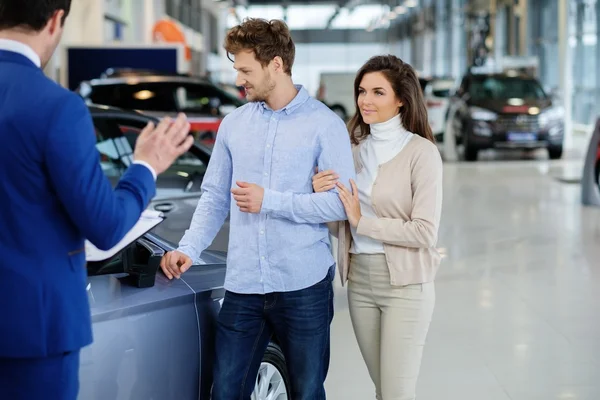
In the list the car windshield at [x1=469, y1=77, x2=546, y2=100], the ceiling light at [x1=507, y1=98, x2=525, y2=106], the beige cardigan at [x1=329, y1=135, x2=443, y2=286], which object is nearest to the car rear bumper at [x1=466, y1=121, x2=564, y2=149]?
the ceiling light at [x1=507, y1=98, x2=525, y2=106]

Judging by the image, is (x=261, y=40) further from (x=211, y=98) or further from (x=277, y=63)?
(x=211, y=98)

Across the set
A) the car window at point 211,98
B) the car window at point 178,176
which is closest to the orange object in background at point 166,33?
the car window at point 211,98

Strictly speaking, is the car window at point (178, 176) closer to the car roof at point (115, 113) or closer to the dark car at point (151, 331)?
the car roof at point (115, 113)

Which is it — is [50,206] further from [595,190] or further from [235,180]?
[595,190]

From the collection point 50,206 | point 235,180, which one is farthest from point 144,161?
point 235,180

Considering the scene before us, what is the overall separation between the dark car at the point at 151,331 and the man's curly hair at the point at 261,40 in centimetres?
63

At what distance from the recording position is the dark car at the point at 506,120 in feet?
60.4

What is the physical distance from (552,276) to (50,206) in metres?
6.06

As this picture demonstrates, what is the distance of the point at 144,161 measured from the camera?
228cm

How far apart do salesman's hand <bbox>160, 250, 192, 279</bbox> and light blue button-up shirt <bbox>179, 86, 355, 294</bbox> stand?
0.50 feet

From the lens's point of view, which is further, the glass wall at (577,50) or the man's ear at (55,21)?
the glass wall at (577,50)

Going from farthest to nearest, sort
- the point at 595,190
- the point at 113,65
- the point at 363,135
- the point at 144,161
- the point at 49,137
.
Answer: the point at 113,65
the point at 595,190
the point at 363,135
the point at 144,161
the point at 49,137

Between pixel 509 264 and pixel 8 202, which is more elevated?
pixel 8 202

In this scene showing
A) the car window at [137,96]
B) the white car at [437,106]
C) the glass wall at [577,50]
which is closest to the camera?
the car window at [137,96]
